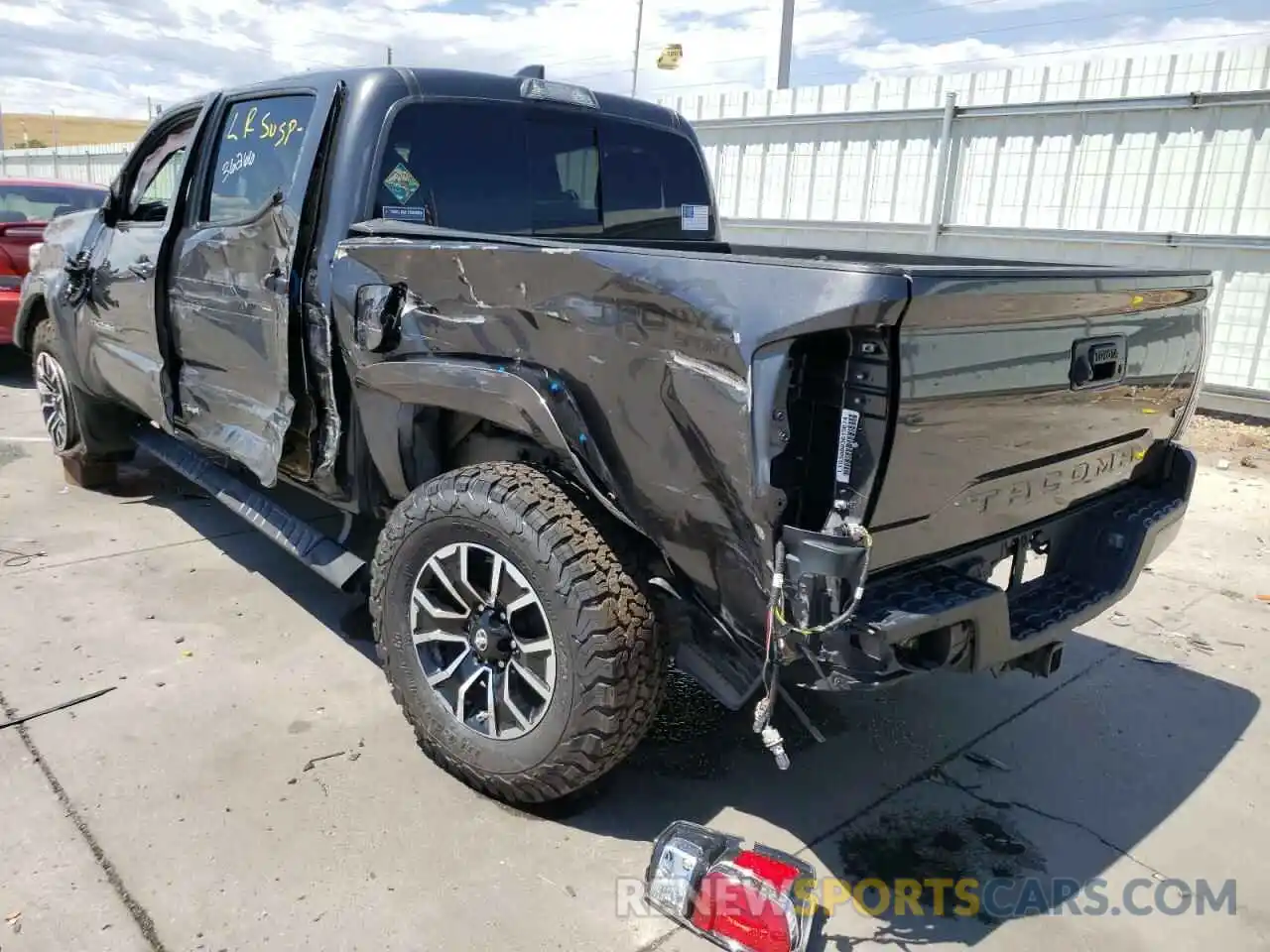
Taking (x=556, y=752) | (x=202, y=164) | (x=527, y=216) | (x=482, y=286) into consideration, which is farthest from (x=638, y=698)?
(x=202, y=164)

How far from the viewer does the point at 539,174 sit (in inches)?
139

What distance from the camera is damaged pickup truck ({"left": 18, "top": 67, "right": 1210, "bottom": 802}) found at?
2.00 metres

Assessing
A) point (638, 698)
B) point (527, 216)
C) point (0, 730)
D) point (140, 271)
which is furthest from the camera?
point (140, 271)

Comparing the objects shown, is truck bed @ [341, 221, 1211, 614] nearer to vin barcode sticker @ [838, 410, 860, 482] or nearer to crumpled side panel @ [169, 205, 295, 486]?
vin barcode sticker @ [838, 410, 860, 482]

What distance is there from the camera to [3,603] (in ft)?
13.1

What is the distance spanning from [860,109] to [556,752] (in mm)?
8984

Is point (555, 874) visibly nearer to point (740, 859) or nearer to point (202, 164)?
point (740, 859)

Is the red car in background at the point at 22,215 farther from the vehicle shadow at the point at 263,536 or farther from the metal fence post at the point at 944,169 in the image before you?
the metal fence post at the point at 944,169

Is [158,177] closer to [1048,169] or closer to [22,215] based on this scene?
[22,215]

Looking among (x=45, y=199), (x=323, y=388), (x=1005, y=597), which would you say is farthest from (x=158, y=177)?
(x=45, y=199)

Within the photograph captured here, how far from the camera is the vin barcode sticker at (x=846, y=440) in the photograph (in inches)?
77.2

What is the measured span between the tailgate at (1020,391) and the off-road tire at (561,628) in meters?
0.68

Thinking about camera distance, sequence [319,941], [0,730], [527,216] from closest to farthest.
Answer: [319,941] → [0,730] → [527,216]

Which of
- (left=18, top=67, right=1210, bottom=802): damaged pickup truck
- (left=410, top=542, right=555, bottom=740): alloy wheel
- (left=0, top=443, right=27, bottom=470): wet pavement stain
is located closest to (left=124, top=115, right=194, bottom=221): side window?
(left=18, top=67, right=1210, bottom=802): damaged pickup truck
